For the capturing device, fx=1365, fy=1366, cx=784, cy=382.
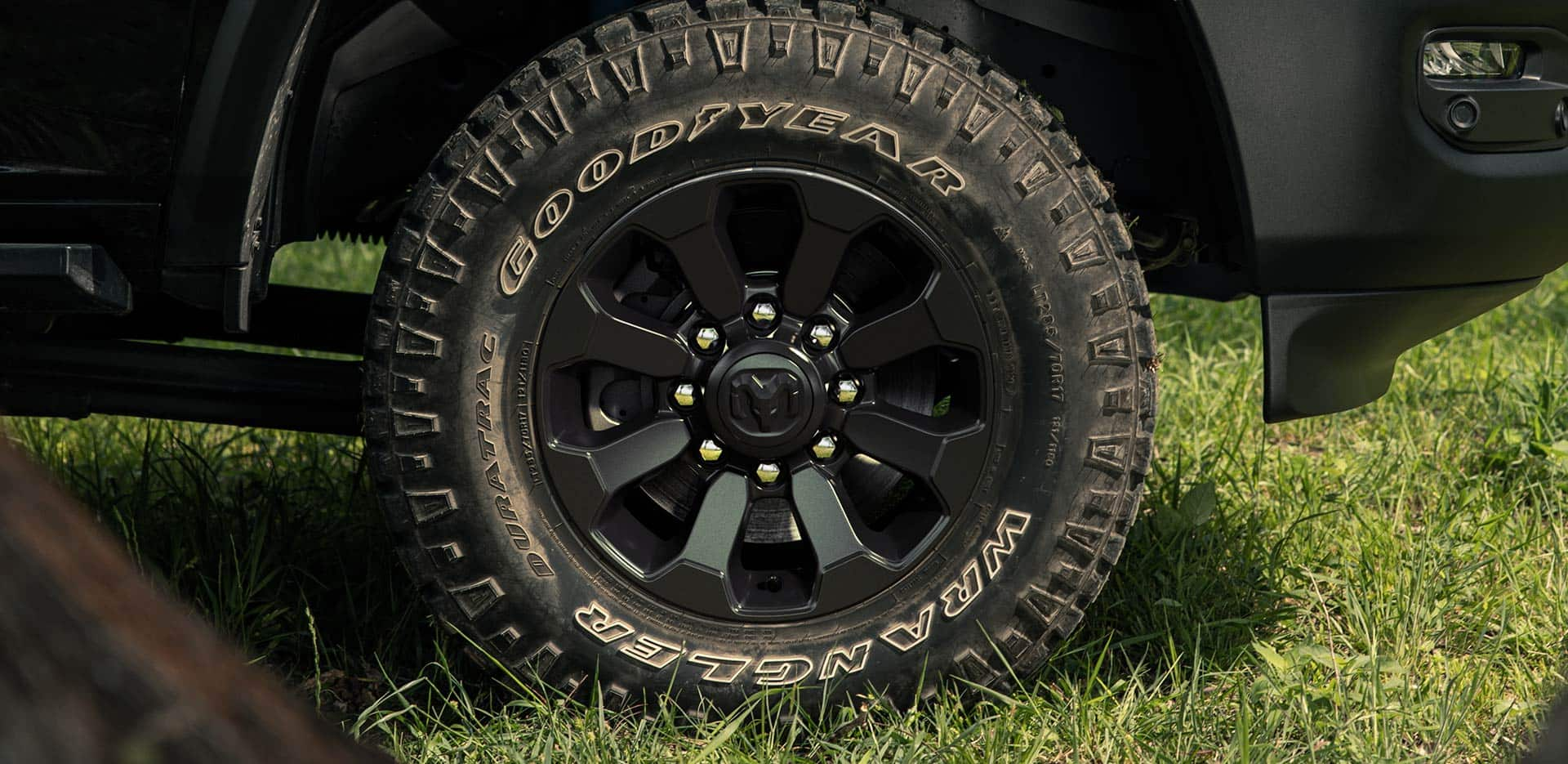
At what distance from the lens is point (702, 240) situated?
7.29 feet

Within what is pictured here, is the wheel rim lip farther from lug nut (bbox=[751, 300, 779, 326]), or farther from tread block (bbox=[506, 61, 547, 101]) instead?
tread block (bbox=[506, 61, 547, 101])

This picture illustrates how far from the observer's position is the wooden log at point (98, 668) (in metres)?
1.02

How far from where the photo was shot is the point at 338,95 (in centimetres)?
274

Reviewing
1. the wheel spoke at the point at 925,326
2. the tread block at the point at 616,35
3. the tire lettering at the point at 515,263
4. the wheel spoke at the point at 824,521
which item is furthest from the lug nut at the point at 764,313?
the tread block at the point at 616,35

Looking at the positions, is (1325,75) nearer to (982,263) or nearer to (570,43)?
(982,263)

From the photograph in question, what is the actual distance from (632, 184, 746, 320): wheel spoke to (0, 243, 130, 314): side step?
0.82m

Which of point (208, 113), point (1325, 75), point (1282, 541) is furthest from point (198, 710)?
point (1282, 541)

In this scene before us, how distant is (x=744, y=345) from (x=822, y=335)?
0.43ft

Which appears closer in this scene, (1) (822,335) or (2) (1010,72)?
(1) (822,335)

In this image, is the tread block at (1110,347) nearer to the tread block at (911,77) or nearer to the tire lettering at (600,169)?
the tread block at (911,77)

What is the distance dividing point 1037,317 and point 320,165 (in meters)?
1.43

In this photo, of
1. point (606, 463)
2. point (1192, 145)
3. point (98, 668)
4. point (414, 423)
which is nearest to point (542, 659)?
point (606, 463)

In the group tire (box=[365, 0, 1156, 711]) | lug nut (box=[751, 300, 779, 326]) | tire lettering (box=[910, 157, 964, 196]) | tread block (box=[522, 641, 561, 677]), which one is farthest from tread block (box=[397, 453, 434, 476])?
tire lettering (box=[910, 157, 964, 196])

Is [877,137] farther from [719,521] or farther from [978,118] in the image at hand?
[719,521]
